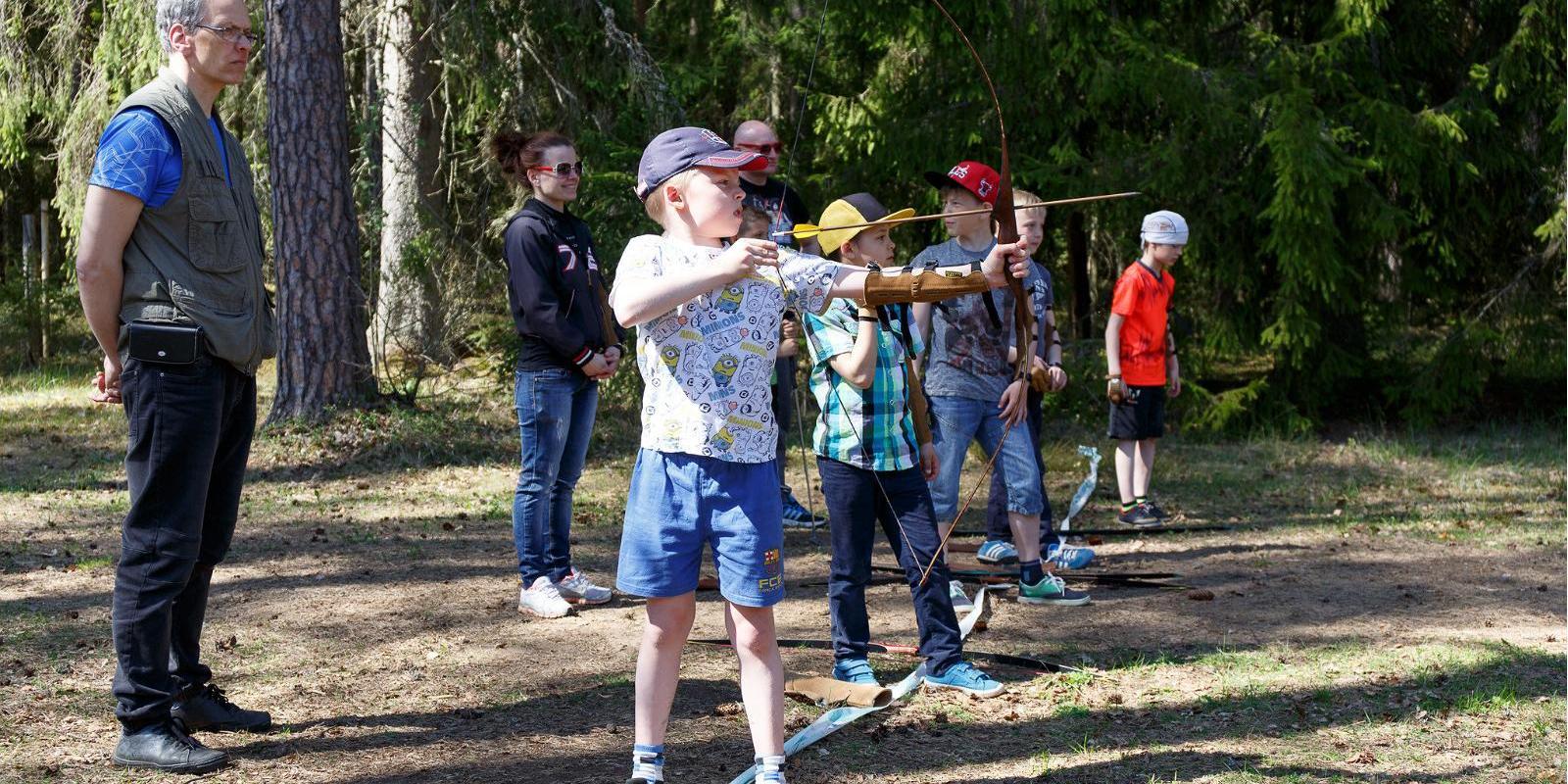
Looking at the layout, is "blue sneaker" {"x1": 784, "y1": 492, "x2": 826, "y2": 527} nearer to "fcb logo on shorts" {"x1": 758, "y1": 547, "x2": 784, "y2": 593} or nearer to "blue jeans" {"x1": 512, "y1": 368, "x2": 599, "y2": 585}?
"blue jeans" {"x1": 512, "y1": 368, "x2": 599, "y2": 585}

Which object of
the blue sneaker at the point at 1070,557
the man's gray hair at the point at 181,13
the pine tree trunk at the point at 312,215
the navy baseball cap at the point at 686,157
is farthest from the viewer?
the pine tree trunk at the point at 312,215

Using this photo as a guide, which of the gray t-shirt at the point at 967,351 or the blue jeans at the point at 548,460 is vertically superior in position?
the gray t-shirt at the point at 967,351

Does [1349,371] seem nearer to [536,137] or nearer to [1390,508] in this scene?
[1390,508]

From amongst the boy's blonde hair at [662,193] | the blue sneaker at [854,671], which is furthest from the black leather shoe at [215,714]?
the boy's blonde hair at [662,193]

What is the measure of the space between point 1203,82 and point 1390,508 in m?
4.02

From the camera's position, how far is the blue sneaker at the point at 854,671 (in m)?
4.66

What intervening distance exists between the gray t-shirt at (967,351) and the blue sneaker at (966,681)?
1467 mm

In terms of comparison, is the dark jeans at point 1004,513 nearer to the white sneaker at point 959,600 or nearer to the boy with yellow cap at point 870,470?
the white sneaker at point 959,600

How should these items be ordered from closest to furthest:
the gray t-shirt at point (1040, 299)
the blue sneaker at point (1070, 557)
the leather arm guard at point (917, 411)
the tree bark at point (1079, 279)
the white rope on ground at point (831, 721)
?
the white rope on ground at point (831, 721)
the leather arm guard at point (917, 411)
the gray t-shirt at point (1040, 299)
the blue sneaker at point (1070, 557)
the tree bark at point (1079, 279)

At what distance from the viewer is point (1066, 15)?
1122 centimetres

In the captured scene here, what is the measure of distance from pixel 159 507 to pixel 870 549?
212 centimetres

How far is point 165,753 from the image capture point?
153 inches

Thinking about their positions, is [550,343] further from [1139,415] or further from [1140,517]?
[1140,517]

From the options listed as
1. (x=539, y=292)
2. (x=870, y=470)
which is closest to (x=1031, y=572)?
(x=870, y=470)
